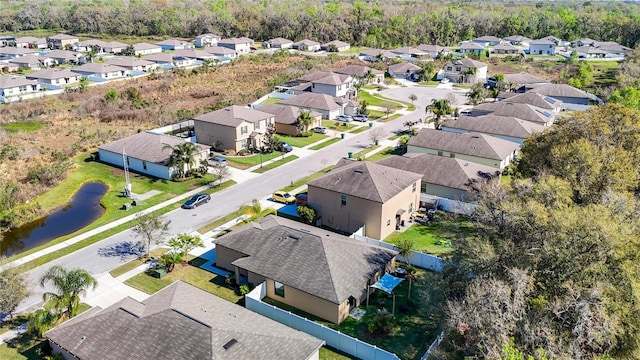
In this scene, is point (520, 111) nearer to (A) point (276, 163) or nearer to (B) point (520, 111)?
(B) point (520, 111)

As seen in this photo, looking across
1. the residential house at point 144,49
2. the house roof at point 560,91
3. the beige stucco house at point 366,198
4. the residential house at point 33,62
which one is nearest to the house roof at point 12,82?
the residential house at point 33,62

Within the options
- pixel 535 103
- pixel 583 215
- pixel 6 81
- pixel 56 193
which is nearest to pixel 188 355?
pixel 583 215

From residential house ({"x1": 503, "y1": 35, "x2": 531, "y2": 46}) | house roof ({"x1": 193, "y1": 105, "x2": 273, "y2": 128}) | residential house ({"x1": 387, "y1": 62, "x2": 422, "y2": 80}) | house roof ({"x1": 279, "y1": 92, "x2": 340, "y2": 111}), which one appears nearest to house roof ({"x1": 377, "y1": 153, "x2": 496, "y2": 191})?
house roof ({"x1": 193, "y1": 105, "x2": 273, "y2": 128})

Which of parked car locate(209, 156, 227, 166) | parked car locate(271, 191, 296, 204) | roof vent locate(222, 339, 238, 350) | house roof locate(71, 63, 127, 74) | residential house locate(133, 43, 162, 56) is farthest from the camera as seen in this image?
residential house locate(133, 43, 162, 56)

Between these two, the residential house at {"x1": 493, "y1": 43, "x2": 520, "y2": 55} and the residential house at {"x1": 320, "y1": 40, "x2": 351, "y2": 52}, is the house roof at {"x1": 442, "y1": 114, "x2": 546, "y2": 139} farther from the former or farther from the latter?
the residential house at {"x1": 320, "y1": 40, "x2": 351, "y2": 52}

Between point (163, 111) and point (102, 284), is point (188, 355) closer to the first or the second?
point (102, 284)

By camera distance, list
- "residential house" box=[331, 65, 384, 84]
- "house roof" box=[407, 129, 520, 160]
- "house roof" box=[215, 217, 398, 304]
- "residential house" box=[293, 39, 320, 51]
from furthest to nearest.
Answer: "residential house" box=[293, 39, 320, 51] < "residential house" box=[331, 65, 384, 84] < "house roof" box=[407, 129, 520, 160] < "house roof" box=[215, 217, 398, 304]

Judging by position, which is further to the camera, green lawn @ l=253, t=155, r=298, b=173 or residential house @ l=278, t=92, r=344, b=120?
residential house @ l=278, t=92, r=344, b=120

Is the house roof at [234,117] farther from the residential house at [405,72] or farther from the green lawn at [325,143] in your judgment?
the residential house at [405,72]
